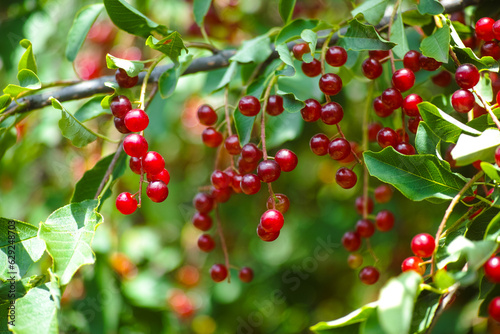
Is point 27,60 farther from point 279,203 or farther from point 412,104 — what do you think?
point 412,104

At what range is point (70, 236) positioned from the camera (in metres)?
0.83

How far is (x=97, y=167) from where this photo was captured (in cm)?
107

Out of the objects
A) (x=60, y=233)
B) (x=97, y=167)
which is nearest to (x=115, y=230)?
(x=97, y=167)

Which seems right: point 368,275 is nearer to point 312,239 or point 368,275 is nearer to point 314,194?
point 312,239

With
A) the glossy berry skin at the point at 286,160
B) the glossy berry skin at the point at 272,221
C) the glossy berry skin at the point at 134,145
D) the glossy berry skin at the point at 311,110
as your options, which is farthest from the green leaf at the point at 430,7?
the glossy berry skin at the point at 134,145

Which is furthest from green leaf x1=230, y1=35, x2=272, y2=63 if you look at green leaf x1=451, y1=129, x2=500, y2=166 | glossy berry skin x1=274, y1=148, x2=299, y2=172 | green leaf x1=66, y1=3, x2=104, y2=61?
green leaf x1=451, y1=129, x2=500, y2=166

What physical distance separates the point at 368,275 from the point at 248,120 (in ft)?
1.43

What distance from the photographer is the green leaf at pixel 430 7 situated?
86 cm

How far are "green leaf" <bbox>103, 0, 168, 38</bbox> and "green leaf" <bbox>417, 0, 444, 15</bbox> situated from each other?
0.52m

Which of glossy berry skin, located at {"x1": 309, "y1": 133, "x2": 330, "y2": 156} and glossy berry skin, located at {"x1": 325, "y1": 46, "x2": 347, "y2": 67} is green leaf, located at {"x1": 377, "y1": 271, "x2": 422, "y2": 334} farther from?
glossy berry skin, located at {"x1": 325, "y1": 46, "x2": 347, "y2": 67}

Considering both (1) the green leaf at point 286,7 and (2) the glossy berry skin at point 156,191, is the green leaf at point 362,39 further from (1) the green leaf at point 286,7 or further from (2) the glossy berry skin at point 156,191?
(2) the glossy berry skin at point 156,191

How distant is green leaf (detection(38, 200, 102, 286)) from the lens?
0.78 m

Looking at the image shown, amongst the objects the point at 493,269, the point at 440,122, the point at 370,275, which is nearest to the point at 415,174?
the point at 440,122

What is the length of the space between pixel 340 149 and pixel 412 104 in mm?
156
